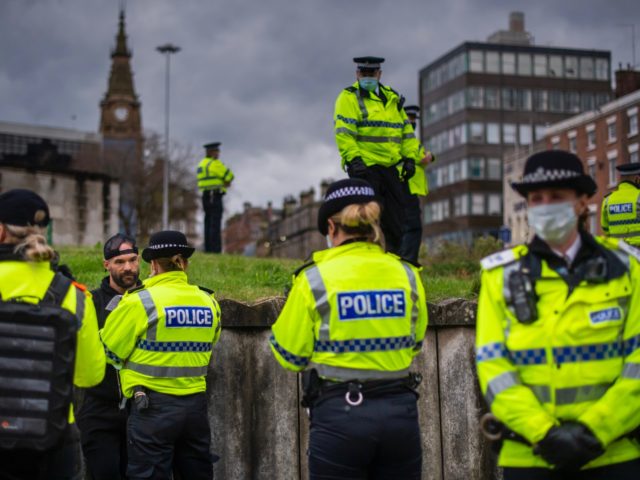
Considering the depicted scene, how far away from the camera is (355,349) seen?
15.9 ft

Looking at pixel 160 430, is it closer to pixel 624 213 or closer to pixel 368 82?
pixel 368 82

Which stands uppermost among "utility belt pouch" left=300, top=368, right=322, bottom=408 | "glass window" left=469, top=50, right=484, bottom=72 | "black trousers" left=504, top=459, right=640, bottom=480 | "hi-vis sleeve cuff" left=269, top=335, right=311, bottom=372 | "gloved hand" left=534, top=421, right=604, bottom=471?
"glass window" left=469, top=50, right=484, bottom=72

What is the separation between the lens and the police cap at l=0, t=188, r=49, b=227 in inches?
183

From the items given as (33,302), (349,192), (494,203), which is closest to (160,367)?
(33,302)

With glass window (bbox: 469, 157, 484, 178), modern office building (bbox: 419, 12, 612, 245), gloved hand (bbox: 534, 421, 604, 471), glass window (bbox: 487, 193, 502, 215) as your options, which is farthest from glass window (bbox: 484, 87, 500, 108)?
gloved hand (bbox: 534, 421, 604, 471)

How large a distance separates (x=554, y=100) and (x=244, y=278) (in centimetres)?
7936

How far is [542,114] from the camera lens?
8631 centimetres

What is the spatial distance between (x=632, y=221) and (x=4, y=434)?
319 inches

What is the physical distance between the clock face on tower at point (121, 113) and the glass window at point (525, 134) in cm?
7241

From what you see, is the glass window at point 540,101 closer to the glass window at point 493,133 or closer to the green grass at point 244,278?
the glass window at point 493,133

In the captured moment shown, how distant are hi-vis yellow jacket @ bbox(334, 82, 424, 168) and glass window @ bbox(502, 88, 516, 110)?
3040 inches

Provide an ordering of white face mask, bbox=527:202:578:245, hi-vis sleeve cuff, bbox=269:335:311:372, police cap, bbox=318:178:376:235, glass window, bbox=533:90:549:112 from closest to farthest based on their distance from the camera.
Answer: white face mask, bbox=527:202:578:245 → hi-vis sleeve cuff, bbox=269:335:311:372 → police cap, bbox=318:178:376:235 → glass window, bbox=533:90:549:112

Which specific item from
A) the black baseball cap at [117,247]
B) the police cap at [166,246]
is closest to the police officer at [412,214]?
the black baseball cap at [117,247]

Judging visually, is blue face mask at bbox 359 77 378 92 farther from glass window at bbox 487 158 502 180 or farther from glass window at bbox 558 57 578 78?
glass window at bbox 558 57 578 78
